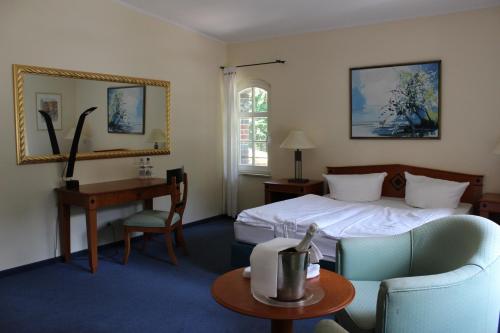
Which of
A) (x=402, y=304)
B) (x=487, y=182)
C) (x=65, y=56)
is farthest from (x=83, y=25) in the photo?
(x=487, y=182)

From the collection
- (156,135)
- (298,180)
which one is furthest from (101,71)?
(298,180)

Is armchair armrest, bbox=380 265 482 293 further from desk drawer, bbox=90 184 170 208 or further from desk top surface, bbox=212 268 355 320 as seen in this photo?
desk drawer, bbox=90 184 170 208

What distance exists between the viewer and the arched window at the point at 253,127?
590cm

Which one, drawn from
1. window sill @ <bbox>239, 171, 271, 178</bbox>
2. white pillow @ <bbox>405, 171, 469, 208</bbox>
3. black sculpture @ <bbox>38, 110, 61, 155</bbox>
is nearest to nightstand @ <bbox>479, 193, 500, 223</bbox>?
white pillow @ <bbox>405, 171, 469, 208</bbox>

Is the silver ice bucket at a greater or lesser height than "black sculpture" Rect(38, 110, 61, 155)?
lesser

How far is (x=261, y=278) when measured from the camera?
→ 1.80m

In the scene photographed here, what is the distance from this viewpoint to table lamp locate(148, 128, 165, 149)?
506cm

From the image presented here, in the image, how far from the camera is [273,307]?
1731mm

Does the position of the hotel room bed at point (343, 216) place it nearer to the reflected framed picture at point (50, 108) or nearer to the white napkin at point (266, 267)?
the white napkin at point (266, 267)

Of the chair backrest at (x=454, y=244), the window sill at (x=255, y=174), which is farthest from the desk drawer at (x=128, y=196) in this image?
the chair backrest at (x=454, y=244)

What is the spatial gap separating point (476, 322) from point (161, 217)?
298cm

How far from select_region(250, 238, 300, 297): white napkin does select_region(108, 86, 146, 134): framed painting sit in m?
3.29

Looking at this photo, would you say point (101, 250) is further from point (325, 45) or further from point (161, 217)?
point (325, 45)

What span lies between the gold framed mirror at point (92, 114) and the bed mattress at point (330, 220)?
1.79 m
